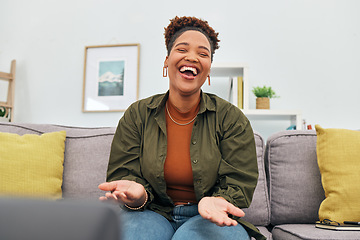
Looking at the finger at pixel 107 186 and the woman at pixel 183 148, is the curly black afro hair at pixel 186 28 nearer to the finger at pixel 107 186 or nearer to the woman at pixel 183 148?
the woman at pixel 183 148

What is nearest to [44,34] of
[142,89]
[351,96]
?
[142,89]

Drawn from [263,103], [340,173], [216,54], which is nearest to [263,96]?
[263,103]

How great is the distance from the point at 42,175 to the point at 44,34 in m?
1.84

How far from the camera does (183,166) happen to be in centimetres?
103

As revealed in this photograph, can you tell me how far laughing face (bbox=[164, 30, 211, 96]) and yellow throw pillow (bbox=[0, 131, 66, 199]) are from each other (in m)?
0.61

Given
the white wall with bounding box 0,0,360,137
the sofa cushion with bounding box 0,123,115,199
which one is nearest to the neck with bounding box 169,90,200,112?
the sofa cushion with bounding box 0,123,115,199

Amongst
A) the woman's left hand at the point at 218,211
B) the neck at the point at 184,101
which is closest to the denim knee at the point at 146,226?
the woman's left hand at the point at 218,211

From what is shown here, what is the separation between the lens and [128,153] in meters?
1.06

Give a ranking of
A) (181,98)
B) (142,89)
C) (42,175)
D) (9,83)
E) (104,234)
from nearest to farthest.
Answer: (104,234), (181,98), (42,175), (142,89), (9,83)

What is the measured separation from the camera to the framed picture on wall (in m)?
2.49

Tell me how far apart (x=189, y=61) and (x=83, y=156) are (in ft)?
2.15

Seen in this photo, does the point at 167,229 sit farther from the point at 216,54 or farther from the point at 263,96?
the point at 216,54

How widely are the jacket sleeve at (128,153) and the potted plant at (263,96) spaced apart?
1.21 metres

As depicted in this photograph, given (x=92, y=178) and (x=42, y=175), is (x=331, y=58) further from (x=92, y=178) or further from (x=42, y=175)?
(x=42, y=175)
